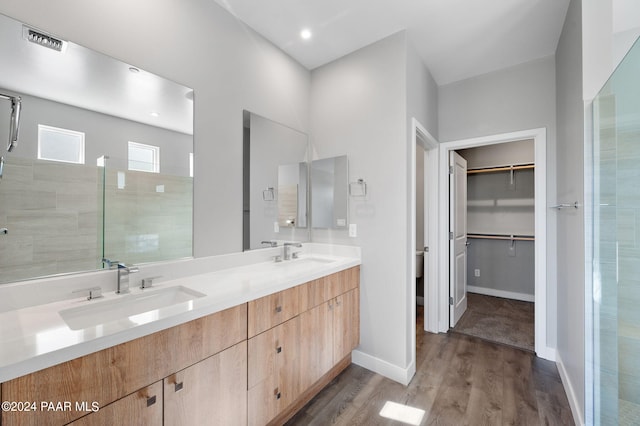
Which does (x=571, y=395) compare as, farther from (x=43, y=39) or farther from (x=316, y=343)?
(x=43, y=39)

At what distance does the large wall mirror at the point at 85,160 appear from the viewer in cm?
115

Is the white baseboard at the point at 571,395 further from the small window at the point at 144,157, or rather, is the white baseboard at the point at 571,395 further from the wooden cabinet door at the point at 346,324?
the small window at the point at 144,157

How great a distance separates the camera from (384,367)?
2227mm

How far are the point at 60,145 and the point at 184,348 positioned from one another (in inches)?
42.2

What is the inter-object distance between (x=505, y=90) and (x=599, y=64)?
121cm

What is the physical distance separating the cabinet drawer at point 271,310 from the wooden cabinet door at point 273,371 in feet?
0.12

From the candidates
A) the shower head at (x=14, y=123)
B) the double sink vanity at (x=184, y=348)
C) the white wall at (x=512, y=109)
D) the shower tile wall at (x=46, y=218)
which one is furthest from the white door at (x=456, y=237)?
the shower head at (x=14, y=123)

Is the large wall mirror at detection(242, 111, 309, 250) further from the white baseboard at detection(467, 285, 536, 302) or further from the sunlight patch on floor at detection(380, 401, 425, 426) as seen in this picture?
the white baseboard at detection(467, 285, 536, 302)

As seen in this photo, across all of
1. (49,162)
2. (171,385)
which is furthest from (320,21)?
(171,385)

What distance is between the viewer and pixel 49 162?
122 cm

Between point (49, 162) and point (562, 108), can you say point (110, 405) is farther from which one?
point (562, 108)

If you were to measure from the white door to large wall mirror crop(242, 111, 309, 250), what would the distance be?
166 cm

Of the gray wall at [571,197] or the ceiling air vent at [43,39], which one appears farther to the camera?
the gray wall at [571,197]

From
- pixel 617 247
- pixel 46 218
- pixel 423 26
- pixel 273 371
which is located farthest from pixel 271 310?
pixel 423 26
